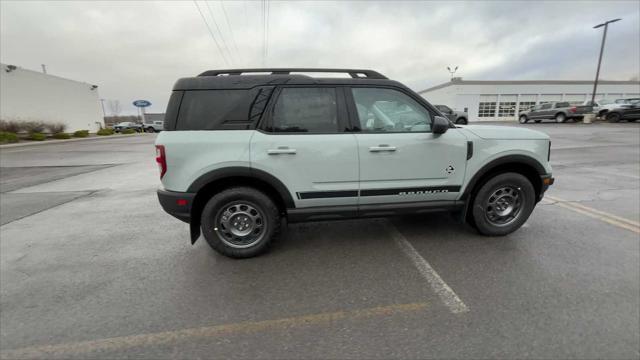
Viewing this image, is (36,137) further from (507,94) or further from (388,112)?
(507,94)

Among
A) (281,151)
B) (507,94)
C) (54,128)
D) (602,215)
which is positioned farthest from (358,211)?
(507,94)

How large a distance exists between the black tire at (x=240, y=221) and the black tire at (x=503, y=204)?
8.32ft

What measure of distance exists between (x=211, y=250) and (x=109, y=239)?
62.6 inches

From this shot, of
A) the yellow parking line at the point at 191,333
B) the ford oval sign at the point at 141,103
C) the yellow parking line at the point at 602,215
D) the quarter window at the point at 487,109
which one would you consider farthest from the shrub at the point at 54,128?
the quarter window at the point at 487,109

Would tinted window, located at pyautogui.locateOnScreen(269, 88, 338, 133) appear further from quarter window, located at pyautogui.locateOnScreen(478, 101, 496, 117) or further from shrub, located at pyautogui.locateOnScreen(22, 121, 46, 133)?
quarter window, located at pyautogui.locateOnScreen(478, 101, 496, 117)

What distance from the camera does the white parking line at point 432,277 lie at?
95.3 inches

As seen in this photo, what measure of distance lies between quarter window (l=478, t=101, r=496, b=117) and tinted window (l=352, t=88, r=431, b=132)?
48.0m

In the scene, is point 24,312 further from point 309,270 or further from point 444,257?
point 444,257

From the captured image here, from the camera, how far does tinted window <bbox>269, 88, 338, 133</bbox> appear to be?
311 centimetres

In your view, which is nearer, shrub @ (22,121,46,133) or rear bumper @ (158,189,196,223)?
rear bumper @ (158,189,196,223)

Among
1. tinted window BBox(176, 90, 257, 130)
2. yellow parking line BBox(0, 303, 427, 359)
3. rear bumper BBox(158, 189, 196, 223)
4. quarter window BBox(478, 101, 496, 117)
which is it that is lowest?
yellow parking line BBox(0, 303, 427, 359)

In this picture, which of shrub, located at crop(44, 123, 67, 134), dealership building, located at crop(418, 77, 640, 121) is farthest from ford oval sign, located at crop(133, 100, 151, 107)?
dealership building, located at crop(418, 77, 640, 121)

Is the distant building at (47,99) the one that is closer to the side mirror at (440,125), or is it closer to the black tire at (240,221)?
the black tire at (240,221)

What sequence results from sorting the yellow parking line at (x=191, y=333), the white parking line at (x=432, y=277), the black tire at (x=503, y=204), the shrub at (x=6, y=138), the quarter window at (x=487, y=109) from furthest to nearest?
the quarter window at (x=487, y=109) → the shrub at (x=6, y=138) → the black tire at (x=503, y=204) → the white parking line at (x=432, y=277) → the yellow parking line at (x=191, y=333)
